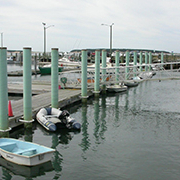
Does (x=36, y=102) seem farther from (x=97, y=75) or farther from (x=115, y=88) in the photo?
(x=115, y=88)

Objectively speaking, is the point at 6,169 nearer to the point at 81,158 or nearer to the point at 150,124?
the point at 81,158

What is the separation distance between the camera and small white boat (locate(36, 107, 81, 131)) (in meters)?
19.6

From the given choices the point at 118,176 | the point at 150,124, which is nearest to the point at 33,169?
the point at 118,176

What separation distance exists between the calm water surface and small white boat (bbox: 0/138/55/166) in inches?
11.9

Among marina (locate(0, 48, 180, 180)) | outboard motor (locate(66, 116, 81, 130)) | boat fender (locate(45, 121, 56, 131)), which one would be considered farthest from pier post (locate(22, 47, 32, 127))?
outboard motor (locate(66, 116, 81, 130))

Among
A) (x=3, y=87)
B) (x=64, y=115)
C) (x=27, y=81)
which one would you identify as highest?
(x=27, y=81)

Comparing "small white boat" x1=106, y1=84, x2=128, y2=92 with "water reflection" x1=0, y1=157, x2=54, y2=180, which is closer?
"water reflection" x1=0, y1=157, x2=54, y2=180

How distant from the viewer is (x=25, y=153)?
1374 cm

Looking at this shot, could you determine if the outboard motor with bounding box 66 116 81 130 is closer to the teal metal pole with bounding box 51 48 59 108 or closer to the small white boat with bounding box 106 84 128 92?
the teal metal pole with bounding box 51 48 59 108

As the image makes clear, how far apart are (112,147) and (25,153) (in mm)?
5212

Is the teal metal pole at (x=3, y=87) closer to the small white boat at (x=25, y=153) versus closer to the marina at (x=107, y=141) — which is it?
the marina at (x=107, y=141)

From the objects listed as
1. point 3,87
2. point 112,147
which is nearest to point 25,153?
point 3,87

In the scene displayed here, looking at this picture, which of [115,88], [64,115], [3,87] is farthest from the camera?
[115,88]

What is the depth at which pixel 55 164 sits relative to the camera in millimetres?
13922
